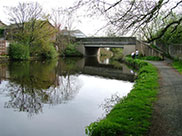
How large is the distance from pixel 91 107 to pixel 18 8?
2656 cm

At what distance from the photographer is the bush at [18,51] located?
27.1 m

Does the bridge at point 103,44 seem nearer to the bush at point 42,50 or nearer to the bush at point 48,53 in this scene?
the bush at point 48,53

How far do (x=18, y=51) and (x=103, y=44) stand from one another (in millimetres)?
19356

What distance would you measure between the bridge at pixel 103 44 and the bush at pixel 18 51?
13.0 metres

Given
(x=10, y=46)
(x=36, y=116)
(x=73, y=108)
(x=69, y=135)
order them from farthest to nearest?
1. (x=10, y=46)
2. (x=73, y=108)
3. (x=36, y=116)
4. (x=69, y=135)

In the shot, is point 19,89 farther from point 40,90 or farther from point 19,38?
point 19,38

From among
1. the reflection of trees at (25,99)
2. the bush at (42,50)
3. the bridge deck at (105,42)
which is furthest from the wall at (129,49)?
the reflection of trees at (25,99)

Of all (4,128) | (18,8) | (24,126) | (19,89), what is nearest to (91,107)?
(24,126)

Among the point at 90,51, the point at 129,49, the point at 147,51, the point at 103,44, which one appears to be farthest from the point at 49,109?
the point at 90,51

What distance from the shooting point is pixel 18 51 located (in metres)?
27.2

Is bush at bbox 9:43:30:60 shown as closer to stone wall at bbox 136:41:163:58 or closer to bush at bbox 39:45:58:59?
bush at bbox 39:45:58:59

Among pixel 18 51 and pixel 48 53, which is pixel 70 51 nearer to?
pixel 48 53

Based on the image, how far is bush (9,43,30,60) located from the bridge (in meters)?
13.0

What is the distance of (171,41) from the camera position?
22.9 metres
